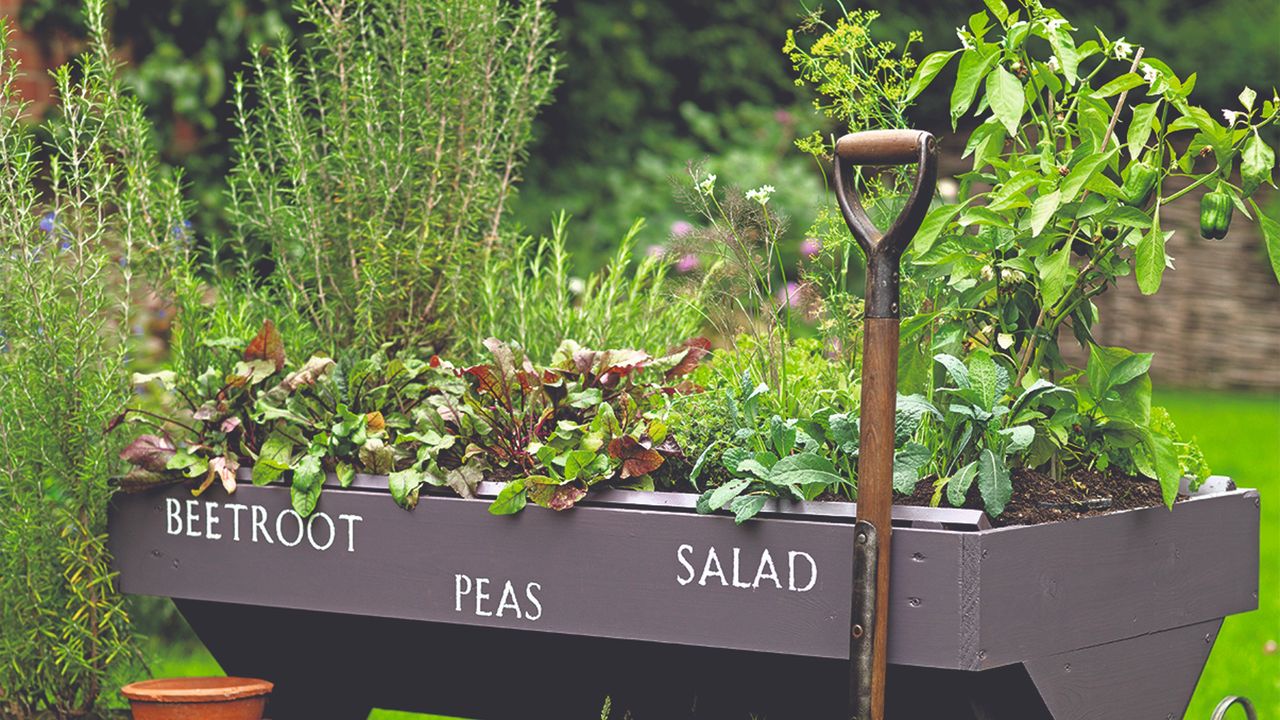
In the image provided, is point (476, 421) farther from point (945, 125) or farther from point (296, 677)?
point (945, 125)

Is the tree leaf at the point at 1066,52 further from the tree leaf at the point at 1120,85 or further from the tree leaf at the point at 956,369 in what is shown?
the tree leaf at the point at 956,369

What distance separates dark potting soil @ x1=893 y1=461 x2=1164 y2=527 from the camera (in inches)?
75.4

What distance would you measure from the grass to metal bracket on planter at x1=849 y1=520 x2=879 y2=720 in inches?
58.5

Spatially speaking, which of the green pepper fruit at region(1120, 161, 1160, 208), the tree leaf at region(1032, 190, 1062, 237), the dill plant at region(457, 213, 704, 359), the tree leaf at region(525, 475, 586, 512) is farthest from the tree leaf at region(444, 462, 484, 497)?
the green pepper fruit at region(1120, 161, 1160, 208)

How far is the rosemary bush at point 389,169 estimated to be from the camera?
8.82 ft

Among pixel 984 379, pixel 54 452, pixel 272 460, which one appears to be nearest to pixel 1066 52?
pixel 984 379

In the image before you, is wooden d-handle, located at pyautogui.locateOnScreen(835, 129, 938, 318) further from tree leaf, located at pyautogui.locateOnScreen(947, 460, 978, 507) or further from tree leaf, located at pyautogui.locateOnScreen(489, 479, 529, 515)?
tree leaf, located at pyautogui.locateOnScreen(489, 479, 529, 515)

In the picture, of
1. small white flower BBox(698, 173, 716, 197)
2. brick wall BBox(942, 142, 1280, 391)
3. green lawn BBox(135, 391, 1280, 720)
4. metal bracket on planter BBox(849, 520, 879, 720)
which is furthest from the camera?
brick wall BBox(942, 142, 1280, 391)

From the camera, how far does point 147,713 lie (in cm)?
226

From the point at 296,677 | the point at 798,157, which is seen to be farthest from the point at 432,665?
the point at 798,157

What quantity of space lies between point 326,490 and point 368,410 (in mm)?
234

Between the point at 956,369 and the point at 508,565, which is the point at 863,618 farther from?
the point at 508,565

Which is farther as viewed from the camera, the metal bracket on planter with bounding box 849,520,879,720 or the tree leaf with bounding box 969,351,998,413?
the tree leaf with bounding box 969,351,998,413

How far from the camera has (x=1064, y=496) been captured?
198 cm
